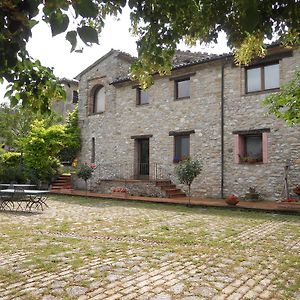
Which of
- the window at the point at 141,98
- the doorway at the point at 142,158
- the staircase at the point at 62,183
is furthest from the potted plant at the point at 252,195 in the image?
the staircase at the point at 62,183

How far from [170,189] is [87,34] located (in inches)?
574

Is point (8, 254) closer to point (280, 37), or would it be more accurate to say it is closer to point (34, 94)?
point (34, 94)

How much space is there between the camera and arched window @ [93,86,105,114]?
21.2 meters

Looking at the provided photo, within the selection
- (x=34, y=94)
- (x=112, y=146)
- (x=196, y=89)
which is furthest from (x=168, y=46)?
(x=112, y=146)

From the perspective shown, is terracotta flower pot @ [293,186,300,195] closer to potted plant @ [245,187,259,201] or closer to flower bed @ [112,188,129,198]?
potted plant @ [245,187,259,201]

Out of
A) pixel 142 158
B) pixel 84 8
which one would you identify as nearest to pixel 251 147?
pixel 142 158

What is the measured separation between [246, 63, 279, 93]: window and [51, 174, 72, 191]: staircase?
11.4 metres

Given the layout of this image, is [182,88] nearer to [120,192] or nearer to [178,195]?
[178,195]

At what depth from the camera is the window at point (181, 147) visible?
55.4ft

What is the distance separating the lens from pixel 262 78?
14680 mm

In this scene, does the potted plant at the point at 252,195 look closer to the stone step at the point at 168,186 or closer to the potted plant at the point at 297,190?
the potted plant at the point at 297,190

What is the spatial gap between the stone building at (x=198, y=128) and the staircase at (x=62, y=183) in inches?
58.1

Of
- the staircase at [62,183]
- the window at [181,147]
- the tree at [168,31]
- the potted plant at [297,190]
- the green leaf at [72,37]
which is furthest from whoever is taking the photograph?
the staircase at [62,183]

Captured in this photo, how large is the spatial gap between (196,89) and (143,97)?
3.58 metres
